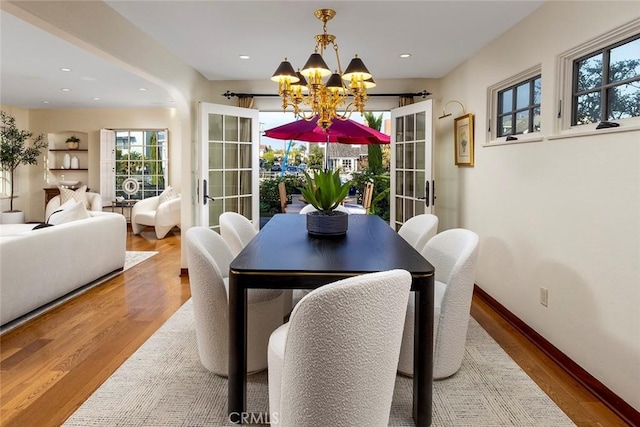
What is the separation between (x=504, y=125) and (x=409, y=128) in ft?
4.61

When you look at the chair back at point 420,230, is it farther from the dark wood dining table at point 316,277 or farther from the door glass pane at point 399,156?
the door glass pane at point 399,156

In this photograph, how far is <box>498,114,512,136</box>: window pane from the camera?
3680 millimetres

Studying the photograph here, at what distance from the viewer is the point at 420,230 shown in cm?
317

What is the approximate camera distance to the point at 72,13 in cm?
266

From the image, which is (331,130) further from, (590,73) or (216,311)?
(216,311)

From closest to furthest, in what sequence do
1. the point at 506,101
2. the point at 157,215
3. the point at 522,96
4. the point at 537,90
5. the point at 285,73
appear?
the point at 285,73 < the point at 537,90 < the point at 522,96 < the point at 506,101 < the point at 157,215

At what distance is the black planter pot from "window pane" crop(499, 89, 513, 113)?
2061mm

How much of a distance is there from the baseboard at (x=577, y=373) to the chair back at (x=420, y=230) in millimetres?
961

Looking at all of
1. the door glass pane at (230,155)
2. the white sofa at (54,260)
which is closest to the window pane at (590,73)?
the door glass pane at (230,155)

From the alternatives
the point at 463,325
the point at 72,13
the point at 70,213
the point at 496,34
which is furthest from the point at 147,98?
the point at 463,325

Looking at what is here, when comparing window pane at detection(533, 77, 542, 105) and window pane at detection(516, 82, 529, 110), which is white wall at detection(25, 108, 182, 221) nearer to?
window pane at detection(516, 82, 529, 110)

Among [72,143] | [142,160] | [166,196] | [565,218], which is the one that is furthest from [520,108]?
[72,143]

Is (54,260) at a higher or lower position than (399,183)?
lower

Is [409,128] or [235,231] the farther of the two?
[409,128]
